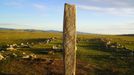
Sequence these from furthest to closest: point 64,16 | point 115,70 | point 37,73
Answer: point 115,70 → point 37,73 → point 64,16

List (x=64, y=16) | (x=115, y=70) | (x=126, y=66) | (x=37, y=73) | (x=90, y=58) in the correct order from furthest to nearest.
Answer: (x=90, y=58), (x=126, y=66), (x=115, y=70), (x=37, y=73), (x=64, y=16)

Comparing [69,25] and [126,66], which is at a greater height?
[69,25]

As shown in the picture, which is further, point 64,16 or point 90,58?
point 90,58

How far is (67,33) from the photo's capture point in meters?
18.6

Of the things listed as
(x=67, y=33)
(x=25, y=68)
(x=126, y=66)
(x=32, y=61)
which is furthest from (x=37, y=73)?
(x=126, y=66)

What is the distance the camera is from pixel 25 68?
79.8 feet

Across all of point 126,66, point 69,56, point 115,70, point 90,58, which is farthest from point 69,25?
point 90,58

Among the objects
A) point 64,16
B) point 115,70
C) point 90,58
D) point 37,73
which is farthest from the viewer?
point 90,58

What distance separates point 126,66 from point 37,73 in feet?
25.8

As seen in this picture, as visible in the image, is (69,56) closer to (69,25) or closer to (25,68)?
(69,25)

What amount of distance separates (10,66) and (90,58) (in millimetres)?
8666

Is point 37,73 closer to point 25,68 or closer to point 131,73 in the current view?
point 25,68

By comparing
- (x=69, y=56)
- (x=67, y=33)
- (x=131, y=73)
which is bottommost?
(x=131, y=73)

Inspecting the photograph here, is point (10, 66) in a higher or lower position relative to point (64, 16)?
lower
